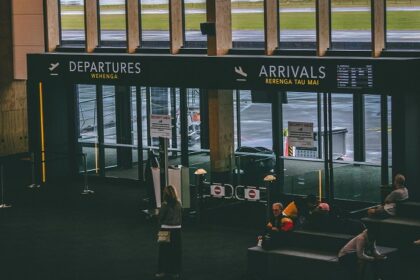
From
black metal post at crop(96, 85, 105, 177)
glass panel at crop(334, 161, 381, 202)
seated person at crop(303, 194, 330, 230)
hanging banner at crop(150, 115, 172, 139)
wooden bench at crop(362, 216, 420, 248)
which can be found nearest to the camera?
seated person at crop(303, 194, 330, 230)

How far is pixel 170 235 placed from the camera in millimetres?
19594

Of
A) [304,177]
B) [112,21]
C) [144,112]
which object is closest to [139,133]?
[144,112]

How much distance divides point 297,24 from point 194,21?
328cm

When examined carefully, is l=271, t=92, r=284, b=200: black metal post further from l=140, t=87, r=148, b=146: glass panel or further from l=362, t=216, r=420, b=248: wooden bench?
l=362, t=216, r=420, b=248: wooden bench

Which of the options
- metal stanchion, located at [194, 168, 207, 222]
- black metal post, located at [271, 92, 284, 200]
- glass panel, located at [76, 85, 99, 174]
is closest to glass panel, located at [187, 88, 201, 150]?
black metal post, located at [271, 92, 284, 200]

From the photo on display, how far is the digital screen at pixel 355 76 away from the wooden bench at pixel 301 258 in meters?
4.03

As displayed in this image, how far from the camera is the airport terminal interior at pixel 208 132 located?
21.1m

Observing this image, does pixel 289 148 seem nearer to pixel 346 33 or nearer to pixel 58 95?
pixel 346 33

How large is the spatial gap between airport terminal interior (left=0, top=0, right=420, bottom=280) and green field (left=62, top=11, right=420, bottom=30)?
3 cm

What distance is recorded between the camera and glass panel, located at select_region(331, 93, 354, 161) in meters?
24.9

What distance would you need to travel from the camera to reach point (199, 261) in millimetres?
21016

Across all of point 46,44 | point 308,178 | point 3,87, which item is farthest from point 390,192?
point 3,87

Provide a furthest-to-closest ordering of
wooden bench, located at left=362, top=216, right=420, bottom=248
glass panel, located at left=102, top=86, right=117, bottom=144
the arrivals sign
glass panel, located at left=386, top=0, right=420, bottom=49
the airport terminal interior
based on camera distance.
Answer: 1. glass panel, located at left=102, top=86, right=117, bottom=144
2. glass panel, located at left=386, top=0, right=420, bottom=49
3. the arrivals sign
4. the airport terminal interior
5. wooden bench, located at left=362, top=216, right=420, bottom=248

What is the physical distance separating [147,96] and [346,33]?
693cm
